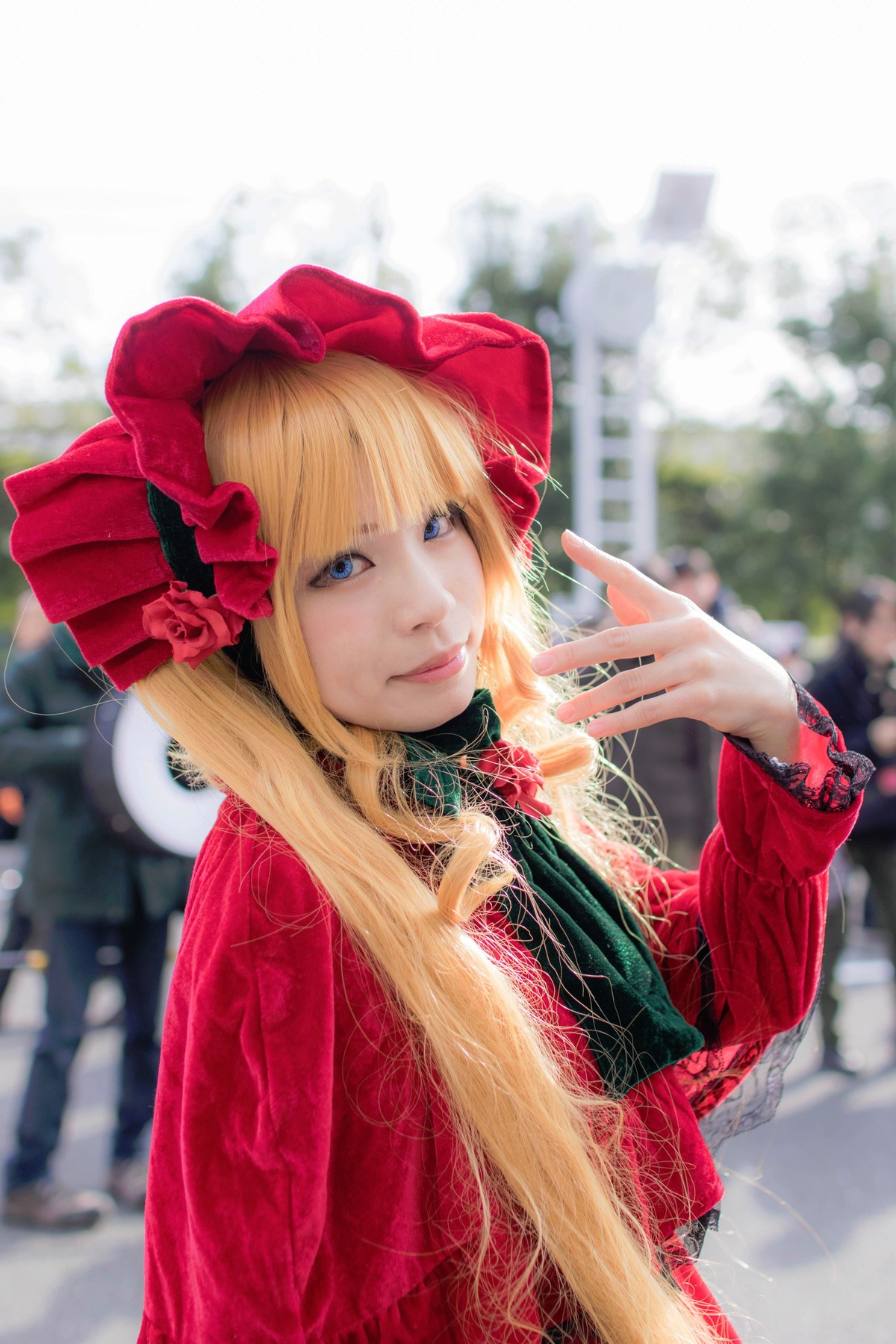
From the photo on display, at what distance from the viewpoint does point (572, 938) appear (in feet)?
3.38

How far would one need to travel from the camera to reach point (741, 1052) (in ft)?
3.92

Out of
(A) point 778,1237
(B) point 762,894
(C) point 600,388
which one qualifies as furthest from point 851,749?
(C) point 600,388

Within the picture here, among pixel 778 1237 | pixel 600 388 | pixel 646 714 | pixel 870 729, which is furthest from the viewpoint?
pixel 600 388

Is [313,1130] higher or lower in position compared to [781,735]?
lower

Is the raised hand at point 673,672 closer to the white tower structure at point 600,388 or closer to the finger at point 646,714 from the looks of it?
the finger at point 646,714

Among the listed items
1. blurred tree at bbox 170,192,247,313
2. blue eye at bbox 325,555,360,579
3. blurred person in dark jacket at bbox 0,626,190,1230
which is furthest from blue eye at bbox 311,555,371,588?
blurred tree at bbox 170,192,247,313

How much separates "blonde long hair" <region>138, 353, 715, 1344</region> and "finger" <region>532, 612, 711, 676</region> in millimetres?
201

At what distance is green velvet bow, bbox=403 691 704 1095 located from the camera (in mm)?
1000

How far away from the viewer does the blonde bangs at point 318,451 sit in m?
0.96

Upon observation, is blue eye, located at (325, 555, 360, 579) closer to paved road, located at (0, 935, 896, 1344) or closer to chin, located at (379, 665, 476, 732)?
chin, located at (379, 665, 476, 732)

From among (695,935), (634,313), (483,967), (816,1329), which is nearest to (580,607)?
(634,313)

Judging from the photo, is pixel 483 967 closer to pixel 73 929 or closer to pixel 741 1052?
pixel 741 1052

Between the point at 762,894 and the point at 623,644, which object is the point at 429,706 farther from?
the point at 762,894

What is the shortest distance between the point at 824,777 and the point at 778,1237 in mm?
2107
